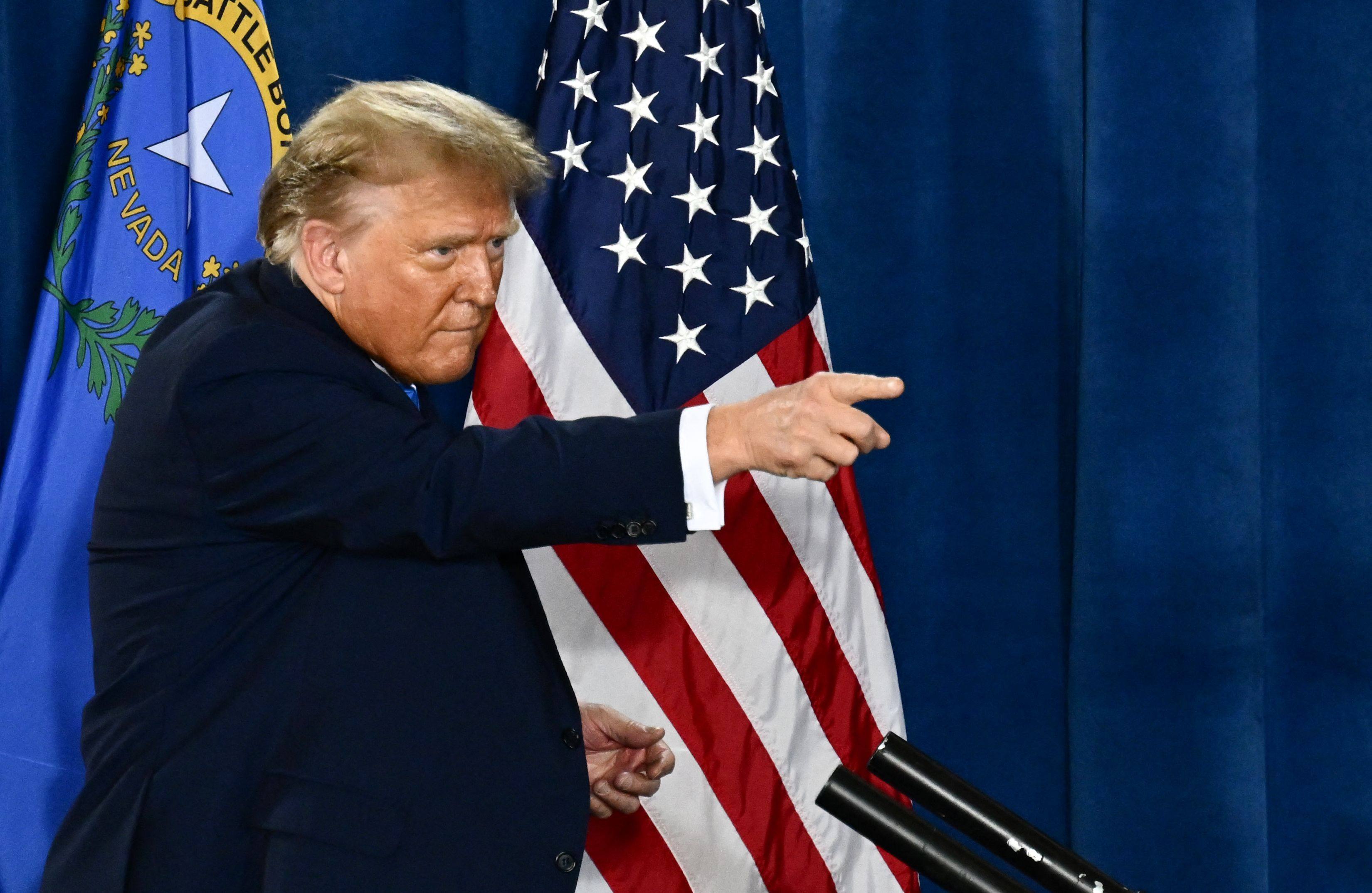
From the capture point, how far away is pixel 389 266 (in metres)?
1.31

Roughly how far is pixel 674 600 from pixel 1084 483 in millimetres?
725

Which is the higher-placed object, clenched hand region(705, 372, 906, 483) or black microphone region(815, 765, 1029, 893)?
clenched hand region(705, 372, 906, 483)

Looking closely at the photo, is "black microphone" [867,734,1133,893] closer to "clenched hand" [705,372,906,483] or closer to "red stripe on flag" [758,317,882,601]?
"clenched hand" [705,372,906,483]

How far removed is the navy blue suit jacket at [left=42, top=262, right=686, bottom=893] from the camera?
1153mm

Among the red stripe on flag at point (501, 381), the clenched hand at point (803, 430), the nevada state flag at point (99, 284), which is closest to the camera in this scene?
the clenched hand at point (803, 430)

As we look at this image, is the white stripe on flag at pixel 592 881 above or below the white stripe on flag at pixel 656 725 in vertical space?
below

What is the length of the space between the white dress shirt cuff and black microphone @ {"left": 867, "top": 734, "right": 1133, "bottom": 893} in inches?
9.4

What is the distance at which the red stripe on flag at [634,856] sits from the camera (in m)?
2.14

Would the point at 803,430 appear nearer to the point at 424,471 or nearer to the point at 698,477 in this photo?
the point at 698,477

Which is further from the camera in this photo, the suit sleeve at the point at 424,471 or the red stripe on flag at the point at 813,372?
the red stripe on flag at the point at 813,372

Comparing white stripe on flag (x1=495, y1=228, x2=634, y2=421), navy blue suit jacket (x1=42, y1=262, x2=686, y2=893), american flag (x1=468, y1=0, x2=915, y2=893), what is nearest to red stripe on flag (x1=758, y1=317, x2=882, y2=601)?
american flag (x1=468, y1=0, x2=915, y2=893)

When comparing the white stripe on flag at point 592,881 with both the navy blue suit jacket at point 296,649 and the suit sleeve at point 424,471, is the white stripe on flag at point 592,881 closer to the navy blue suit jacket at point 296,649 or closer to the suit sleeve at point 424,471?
the navy blue suit jacket at point 296,649

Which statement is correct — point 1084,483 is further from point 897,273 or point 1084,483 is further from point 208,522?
point 208,522

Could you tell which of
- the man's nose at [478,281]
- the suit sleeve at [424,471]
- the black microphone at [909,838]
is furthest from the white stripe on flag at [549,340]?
the black microphone at [909,838]
